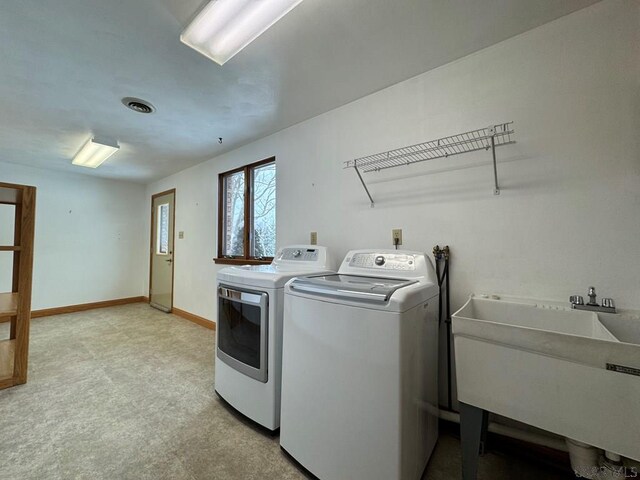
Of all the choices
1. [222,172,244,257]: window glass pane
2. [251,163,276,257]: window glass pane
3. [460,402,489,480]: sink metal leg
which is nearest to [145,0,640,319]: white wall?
[460,402,489,480]: sink metal leg

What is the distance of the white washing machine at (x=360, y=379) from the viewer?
3.52 ft

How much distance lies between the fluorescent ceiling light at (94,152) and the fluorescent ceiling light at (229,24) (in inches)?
89.6

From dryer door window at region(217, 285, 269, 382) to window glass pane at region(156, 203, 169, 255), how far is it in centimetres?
331

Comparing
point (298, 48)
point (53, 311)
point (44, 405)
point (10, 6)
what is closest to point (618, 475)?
point (298, 48)

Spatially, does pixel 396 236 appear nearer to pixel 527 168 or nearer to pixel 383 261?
pixel 383 261

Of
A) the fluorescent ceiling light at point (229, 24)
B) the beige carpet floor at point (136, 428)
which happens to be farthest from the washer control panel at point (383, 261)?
the fluorescent ceiling light at point (229, 24)

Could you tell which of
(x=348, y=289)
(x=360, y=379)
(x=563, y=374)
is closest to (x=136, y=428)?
(x=360, y=379)

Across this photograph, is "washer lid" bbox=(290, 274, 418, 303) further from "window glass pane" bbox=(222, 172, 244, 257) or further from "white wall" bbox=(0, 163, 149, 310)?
"white wall" bbox=(0, 163, 149, 310)

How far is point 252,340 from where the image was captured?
1.68m

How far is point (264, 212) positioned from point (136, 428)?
2.08m

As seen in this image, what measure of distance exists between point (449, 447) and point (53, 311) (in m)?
5.55

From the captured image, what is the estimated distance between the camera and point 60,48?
1584 millimetres

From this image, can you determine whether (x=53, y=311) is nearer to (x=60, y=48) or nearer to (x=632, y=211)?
(x=60, y=48)

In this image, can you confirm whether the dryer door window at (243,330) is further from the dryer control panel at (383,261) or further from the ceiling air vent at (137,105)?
the ceiling air vent at (137,105)
